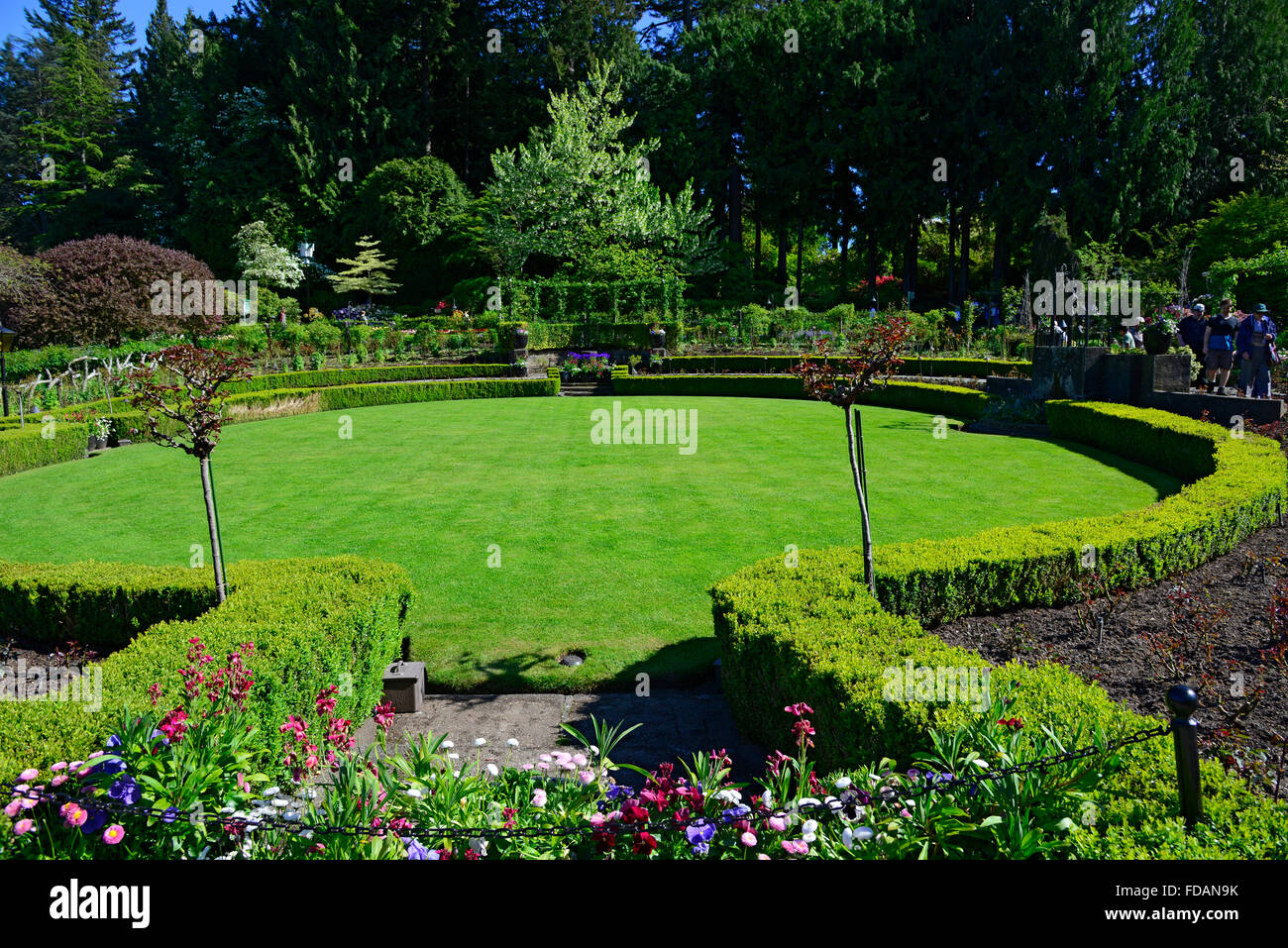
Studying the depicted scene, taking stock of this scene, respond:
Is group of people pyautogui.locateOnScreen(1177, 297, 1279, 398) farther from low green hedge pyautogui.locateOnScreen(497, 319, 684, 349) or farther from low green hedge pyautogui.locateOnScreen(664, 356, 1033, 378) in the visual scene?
low green hedge pyautogui.locateOnScreen(497, 319, 684, 349)

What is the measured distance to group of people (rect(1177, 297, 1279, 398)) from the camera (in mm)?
14688

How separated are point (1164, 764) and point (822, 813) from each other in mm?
1490

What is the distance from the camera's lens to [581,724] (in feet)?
19.0

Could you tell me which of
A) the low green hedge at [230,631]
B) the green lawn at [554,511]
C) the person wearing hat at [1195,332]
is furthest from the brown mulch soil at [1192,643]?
the person wearing hat at [1195,332]

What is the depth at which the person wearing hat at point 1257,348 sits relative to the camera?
48.0 feet

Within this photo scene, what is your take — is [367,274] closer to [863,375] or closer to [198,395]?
[198,395]

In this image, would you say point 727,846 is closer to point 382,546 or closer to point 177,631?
point 177,631

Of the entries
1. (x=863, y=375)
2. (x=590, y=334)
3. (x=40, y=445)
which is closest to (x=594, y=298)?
(x=590, y=334)

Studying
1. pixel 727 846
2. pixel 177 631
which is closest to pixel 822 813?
pixel 727 846

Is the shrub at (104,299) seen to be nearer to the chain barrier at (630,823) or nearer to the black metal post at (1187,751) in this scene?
the chain barrier at (630,823)

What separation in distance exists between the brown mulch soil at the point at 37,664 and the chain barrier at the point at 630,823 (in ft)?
11.1

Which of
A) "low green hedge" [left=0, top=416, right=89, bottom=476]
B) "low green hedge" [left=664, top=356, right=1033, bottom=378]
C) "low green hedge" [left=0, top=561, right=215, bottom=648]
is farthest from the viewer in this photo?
"low green hedge" [left=664, top=356, right=1033, bottom=378]

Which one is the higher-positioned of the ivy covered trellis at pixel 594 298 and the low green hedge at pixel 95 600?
the ivy covered trellis at pixel 594 298

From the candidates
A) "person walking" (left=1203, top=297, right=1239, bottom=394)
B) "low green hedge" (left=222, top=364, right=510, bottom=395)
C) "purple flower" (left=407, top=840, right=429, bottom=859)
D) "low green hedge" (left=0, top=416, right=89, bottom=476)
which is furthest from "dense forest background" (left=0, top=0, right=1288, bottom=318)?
"purple flower" (left=407, top=840, right=429, bottom=859)
